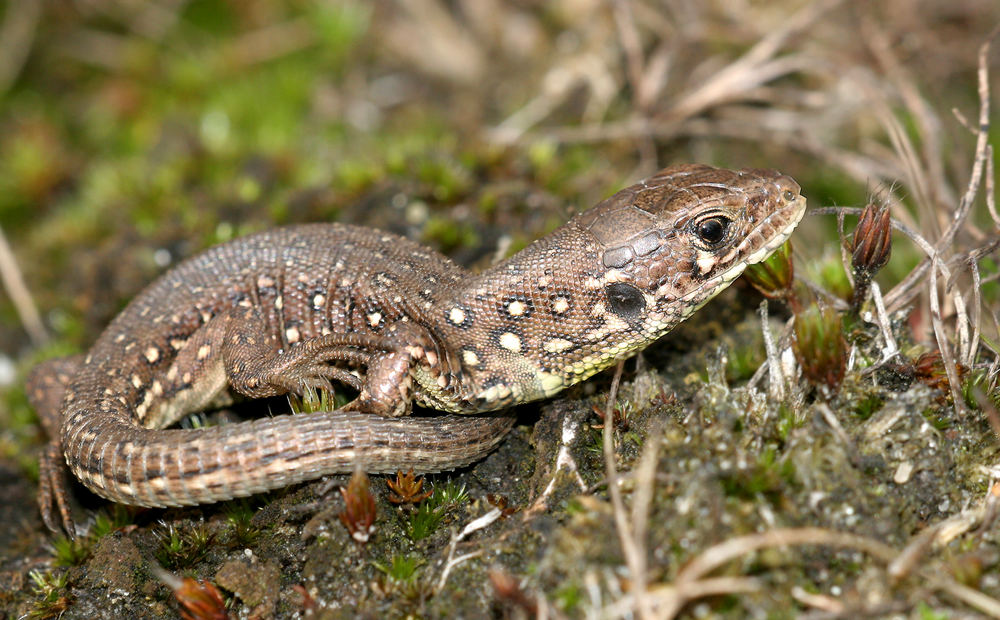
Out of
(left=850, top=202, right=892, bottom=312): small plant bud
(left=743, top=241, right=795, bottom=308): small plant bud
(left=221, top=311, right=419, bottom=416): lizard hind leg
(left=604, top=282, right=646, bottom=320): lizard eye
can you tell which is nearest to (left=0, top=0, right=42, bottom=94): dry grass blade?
(left=221, top=311, right=419, bottom=416): lizard hind leg

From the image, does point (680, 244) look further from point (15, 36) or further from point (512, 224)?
point (15, 36)

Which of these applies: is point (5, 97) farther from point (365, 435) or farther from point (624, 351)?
point (624, 351)

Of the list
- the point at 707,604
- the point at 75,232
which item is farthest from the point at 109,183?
the point at 707,604

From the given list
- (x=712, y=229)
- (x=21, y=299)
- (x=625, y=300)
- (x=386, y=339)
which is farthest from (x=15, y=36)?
(x=712, y=229)

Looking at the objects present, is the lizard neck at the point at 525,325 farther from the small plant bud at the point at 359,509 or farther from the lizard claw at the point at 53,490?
the lizard claw at the point at 53,490

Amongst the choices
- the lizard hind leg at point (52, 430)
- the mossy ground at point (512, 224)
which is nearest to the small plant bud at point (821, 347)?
the mossy ground at point (512, 224)

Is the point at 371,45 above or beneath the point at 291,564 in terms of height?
above
